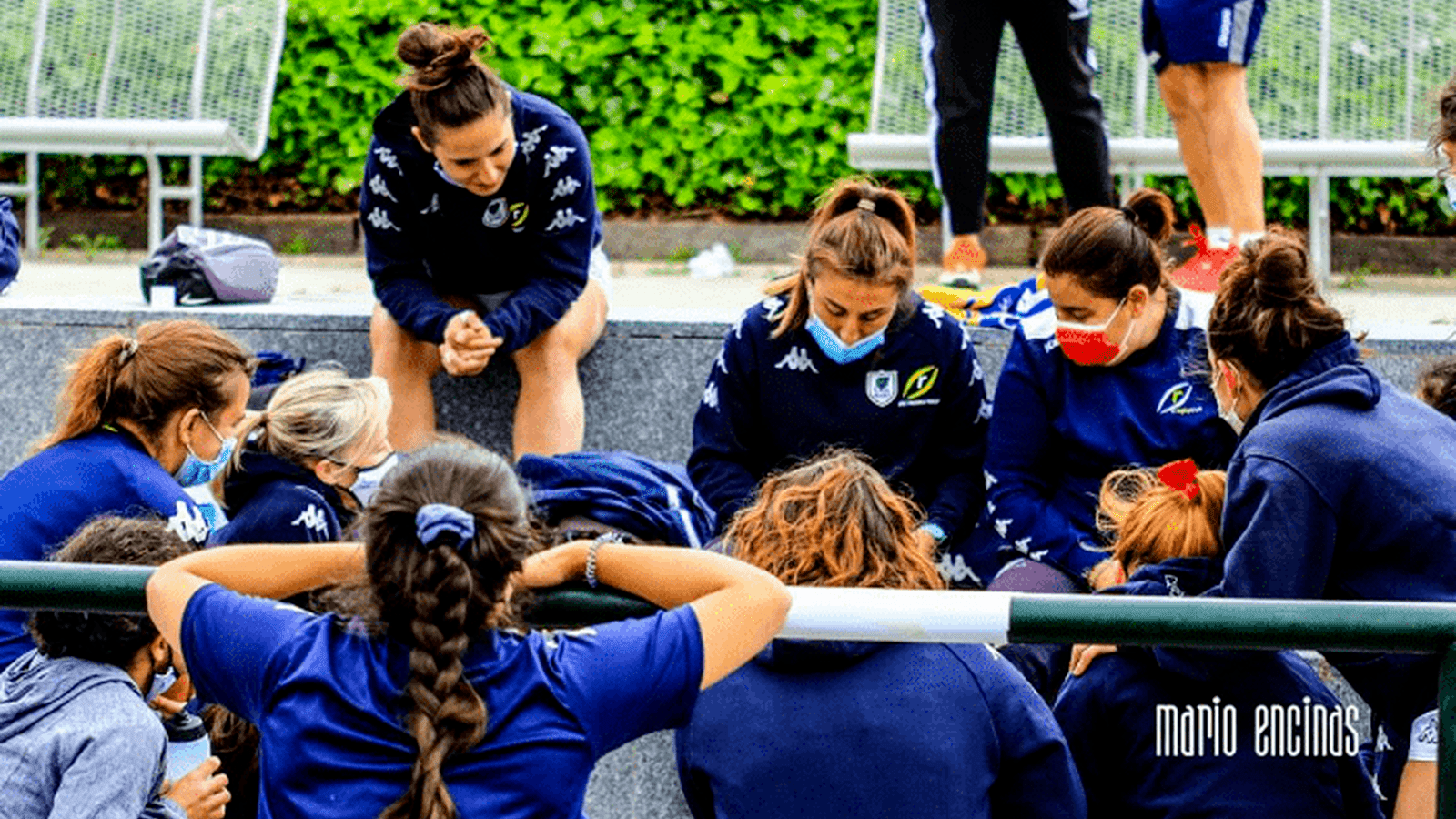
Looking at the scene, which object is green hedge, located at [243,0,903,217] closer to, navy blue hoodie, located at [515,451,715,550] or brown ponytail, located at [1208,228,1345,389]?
navy blue hoodie, located at [515,451,715,550]

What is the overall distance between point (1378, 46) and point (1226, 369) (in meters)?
4.37

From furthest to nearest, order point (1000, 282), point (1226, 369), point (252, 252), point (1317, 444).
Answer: point (1000, 282)
point (252, 252)
point (1226, 369)
point (1317, 444)

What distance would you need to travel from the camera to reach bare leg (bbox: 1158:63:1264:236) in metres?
5.63

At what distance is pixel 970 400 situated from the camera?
4.80 meters

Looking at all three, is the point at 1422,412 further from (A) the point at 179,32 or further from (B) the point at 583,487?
(A) the point at 179,32

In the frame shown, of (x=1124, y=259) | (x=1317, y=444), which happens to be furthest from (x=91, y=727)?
(x=1124, y=259)

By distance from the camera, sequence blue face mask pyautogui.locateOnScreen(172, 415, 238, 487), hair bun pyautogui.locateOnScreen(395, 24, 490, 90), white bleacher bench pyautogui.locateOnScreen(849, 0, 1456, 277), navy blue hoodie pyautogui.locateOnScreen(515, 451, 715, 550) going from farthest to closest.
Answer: white bleacher bench pyautogui.locateOnScreen(849, 0, 1456, 277) < hair bun pyautogui.locateOnScreen(395, 24, 490, 90) < navy blue hoodie pyautogui.locateOnScreen(515, 451, 715, 550) < blue face mask pyautogui.locateOnScreen(172, 415, 238, 487)

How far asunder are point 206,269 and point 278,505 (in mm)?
1956

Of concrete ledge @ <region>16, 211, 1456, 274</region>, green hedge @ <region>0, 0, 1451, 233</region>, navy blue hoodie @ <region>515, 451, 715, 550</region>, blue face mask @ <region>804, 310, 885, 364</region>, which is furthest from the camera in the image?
green hedge @ <region>0, 0, 1451, 233</region>

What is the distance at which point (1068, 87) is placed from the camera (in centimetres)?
587

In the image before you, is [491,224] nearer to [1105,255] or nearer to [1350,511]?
[1105,255]

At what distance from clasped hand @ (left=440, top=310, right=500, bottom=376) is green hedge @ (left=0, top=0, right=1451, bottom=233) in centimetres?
324

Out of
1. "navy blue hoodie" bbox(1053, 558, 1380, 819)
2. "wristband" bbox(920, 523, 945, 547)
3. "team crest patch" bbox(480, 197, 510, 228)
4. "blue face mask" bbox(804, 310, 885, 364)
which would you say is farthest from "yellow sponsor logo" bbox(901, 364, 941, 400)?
"navy blue hoodie" bbox(1053, 558, 1380, 819)

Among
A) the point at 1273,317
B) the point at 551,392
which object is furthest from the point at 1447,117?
the point at 551,392
